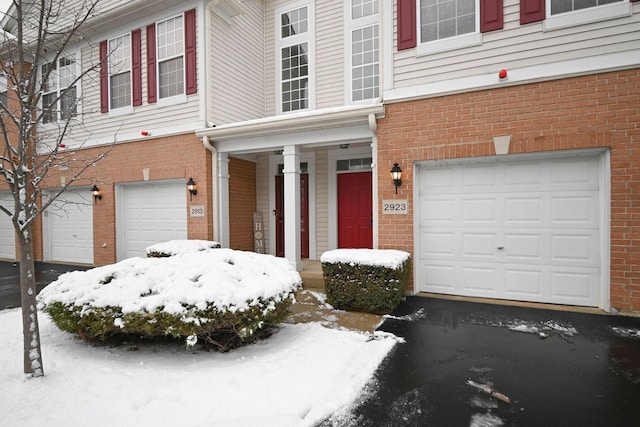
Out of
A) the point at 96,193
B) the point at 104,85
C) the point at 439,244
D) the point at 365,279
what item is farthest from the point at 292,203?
the point at 104,85

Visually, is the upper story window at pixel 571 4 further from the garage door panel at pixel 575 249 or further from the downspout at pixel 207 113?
the downspout at pixel 207 113

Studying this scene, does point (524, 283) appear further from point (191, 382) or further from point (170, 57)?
point (170, 57)

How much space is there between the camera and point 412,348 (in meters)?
3.68

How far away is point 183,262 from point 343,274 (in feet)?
7.66

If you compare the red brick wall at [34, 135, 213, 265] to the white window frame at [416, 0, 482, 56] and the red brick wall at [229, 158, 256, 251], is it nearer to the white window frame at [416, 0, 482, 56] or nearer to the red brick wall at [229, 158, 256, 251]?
the red brick wall at [229, 158, 256, 251]

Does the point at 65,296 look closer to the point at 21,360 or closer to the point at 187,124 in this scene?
the point at 21,360

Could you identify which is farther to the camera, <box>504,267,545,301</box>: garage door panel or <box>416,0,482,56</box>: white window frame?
<box>416,0,482,56</box>: white window frame

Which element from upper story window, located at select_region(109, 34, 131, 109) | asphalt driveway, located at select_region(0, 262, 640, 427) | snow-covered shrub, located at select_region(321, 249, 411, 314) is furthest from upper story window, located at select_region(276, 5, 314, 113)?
asphalt driveway, located at select_region(0, 262, 640, 427)

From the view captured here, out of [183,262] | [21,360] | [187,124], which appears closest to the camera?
[21,360]

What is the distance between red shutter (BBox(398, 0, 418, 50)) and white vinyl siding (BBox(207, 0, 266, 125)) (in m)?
4.29

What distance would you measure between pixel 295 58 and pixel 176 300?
7590 millimetres

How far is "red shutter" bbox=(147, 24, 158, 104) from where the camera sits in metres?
7.92

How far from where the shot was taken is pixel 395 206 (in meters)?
5.73

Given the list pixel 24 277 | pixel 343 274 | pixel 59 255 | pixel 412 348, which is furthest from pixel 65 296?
pixel 59 255
